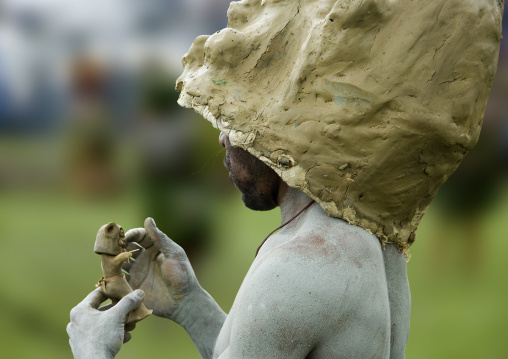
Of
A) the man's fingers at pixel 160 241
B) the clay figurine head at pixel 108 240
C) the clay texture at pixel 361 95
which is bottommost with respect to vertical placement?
the man's fingers at pixel 160 241

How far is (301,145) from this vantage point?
179 cm

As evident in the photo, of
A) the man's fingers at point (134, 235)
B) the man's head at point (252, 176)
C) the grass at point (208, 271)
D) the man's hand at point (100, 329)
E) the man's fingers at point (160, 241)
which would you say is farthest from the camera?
the grass at point (208, 271)

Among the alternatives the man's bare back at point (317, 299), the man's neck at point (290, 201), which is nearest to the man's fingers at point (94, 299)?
the man's bare back at point (317, 299)

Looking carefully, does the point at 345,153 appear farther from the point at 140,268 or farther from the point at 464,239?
the point at 464,239

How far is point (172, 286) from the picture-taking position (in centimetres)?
235

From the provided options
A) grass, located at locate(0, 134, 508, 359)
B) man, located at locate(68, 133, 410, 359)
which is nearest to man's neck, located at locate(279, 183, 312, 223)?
man, located at locate(68, 133, 410, 359)

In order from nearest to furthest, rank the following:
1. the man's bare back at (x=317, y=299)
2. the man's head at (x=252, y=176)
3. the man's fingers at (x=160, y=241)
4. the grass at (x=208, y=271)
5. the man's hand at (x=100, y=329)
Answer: the man's bare back at (x=317, y=299), the man's hand at (x=100, y=329), the man's head at (x=252, y=176), the man's fingers at (x=160, y=241), the grass at (x=208, y=271)

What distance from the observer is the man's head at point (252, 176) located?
199 centimetres

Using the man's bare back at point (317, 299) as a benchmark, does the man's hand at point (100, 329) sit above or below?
below

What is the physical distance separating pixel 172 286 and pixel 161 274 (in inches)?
2.2

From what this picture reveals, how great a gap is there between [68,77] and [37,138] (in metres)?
0.65

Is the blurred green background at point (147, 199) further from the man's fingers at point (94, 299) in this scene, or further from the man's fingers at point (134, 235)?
the man's fingers at point (94, 299)

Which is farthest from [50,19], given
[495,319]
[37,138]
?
[495,319]

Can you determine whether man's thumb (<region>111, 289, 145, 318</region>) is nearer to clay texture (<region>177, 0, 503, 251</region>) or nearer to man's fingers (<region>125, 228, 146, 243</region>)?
man's fingers (<region>125, 228, 146, 243</region>)
